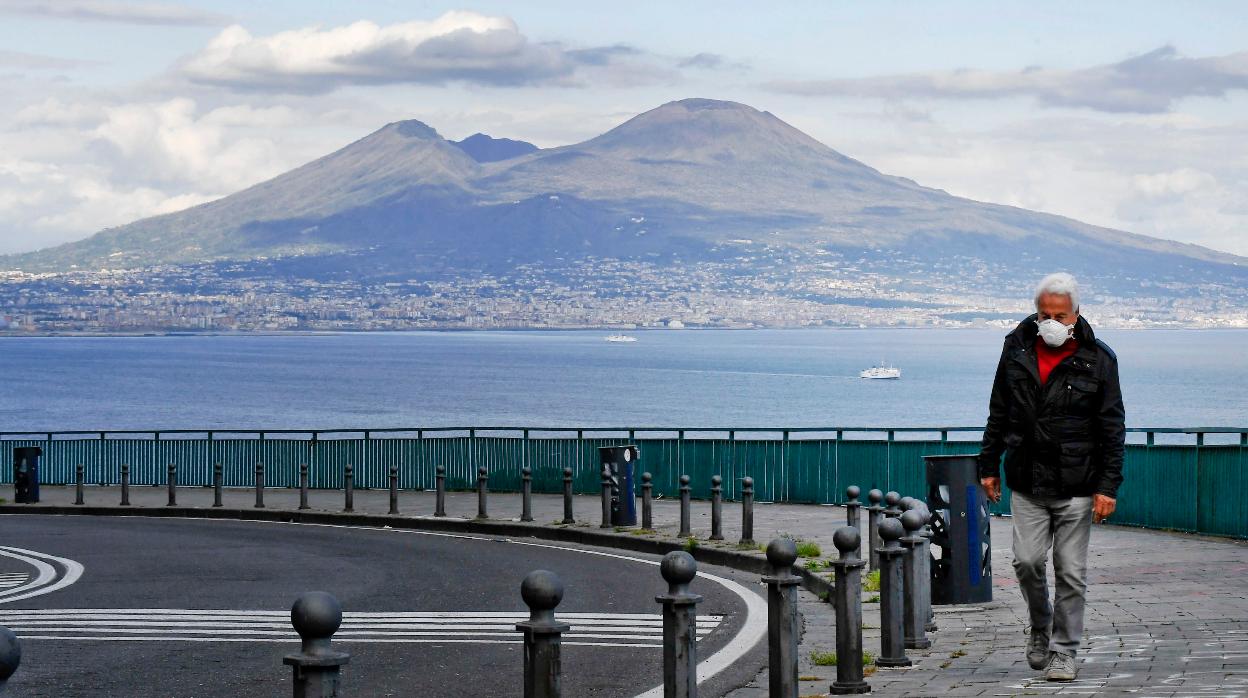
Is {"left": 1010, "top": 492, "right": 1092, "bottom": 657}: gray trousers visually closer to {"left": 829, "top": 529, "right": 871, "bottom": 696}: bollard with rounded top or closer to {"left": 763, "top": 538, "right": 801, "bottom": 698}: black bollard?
{"left": 829, "top": 529, "right": 871, "bottom": 696}: bollard with rounded top

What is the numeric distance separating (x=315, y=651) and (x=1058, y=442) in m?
4.50

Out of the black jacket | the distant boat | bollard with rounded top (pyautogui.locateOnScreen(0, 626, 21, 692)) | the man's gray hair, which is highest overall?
the man's gray hair

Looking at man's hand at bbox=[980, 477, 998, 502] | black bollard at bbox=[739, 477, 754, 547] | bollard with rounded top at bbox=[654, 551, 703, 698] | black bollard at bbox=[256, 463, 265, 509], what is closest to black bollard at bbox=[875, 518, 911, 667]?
man's hand at bbox=[980, 477, 998, 502]

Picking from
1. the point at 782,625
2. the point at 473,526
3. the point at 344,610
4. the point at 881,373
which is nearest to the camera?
the point at 782,625

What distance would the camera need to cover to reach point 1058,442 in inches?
356

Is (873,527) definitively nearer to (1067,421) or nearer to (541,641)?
(1067,421)

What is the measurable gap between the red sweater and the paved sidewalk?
160cm

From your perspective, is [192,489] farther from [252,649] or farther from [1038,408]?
[1038,408]

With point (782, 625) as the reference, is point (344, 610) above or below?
below

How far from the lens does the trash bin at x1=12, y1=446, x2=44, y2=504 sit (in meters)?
28.6

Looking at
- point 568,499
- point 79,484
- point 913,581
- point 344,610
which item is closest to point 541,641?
point 913,581

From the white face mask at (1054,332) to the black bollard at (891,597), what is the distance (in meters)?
1.60

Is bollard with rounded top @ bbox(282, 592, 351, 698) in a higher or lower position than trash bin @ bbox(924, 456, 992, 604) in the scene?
higher

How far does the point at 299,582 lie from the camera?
1645 cm
